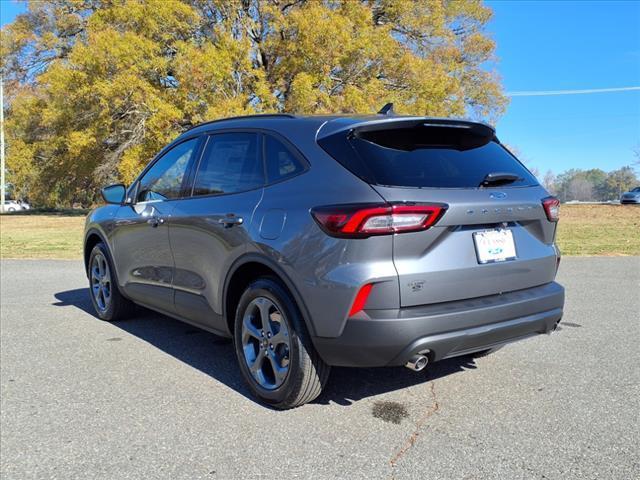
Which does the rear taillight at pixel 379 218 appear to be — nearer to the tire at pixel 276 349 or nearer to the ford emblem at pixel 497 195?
the ford emblem at pixel 497 195

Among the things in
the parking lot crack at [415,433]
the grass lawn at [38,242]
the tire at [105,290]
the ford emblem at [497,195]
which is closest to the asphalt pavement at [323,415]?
the parking lot crack at [415,433]

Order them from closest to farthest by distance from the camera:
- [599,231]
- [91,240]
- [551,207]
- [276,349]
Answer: [276,349] < [551,207] < [91,240] < [599,231]

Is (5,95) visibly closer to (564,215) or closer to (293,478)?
(564,215)

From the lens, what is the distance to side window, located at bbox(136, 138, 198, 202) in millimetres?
4566

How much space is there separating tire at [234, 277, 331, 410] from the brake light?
1.36 ft

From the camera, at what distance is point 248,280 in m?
3.76

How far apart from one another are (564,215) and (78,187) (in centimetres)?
2387

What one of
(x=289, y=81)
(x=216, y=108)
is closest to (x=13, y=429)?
(x=216, y=108)

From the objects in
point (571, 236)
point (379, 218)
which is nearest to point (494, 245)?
point (379, 218)

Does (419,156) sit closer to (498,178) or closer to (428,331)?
(498,178)

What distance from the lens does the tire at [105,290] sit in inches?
223

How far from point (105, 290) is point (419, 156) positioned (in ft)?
Answer: 13.0

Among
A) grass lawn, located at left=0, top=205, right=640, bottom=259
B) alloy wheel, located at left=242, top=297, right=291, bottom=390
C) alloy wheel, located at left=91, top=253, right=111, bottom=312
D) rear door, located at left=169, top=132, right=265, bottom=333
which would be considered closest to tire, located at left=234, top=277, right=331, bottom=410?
alloy wheel, located at left=242, top=297, right=291, bottom=390

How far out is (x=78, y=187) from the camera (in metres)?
29.2
